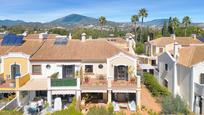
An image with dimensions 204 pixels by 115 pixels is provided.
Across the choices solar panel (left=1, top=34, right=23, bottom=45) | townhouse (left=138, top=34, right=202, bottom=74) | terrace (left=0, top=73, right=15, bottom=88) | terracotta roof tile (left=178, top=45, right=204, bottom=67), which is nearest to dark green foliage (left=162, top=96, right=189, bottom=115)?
terracotta roof tile (left=178, top=45, right=204, bottom=67)

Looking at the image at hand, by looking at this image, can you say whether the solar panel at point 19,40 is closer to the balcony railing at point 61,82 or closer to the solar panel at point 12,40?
the solar panel at point 12,40


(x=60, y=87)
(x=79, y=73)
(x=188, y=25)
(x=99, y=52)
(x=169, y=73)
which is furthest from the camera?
(x=188, y=25)

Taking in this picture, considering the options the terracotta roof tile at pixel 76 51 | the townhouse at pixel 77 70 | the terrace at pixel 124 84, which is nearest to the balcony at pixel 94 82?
the townhouse at pixel 77 70

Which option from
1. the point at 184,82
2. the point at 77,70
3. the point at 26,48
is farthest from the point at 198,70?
the point at 26,48

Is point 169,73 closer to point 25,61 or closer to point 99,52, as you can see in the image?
point 99,52

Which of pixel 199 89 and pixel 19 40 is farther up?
pixel 19 40

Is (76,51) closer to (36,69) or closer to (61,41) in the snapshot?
(61,41)

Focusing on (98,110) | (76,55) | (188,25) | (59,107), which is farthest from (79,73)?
(188,25)
